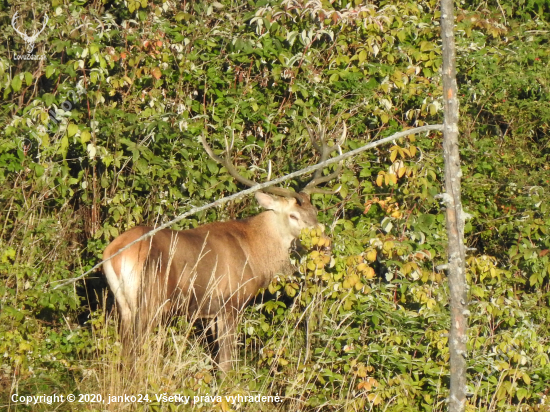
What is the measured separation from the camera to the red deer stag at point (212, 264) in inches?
209

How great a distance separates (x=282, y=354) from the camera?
5301 millimetres

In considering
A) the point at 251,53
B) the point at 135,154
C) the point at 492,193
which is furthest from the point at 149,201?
the point at 492,193

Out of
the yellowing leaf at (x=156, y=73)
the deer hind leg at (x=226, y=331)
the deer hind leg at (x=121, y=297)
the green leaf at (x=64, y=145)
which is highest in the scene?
the yellowing leaf at (x=156, y=73)

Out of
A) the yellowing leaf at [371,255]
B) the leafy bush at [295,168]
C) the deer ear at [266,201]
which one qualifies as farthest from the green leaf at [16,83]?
the yellowing leaf at [371,255]

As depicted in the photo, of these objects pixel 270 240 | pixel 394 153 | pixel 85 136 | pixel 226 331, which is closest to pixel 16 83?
pixel 85 136


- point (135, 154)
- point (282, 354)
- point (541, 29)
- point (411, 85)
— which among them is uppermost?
point (541, 29)

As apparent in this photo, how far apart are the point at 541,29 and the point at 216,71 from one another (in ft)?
11.6

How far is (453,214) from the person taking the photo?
324cm

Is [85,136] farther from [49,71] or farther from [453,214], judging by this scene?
[453,214]

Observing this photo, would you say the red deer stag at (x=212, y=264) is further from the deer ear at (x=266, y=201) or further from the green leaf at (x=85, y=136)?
the green leaf at (x=85, y=136)

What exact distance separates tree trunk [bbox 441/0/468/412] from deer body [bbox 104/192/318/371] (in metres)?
2.03

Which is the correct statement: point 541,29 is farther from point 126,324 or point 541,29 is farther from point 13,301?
point 13,301

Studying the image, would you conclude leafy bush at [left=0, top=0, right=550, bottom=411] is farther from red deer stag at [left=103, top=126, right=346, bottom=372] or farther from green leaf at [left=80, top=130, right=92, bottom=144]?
red deer stag at [left=103, top=126, right=346, bottom=372]

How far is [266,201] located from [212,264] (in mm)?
930
